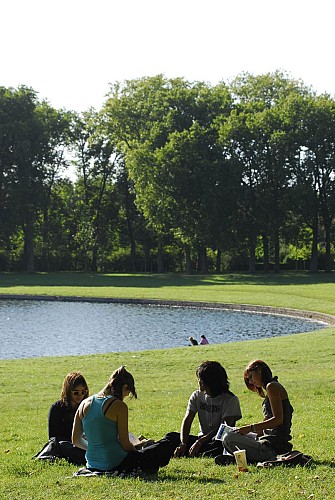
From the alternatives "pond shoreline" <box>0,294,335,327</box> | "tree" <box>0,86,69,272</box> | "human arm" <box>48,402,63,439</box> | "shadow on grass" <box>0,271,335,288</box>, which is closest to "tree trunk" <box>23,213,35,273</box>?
"tree" <box>0,86,69,272</box>

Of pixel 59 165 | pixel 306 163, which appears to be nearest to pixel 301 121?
pixel 306 163

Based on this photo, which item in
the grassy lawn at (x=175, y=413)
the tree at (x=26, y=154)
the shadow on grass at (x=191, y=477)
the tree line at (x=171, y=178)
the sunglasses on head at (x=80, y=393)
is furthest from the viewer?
the tree at (x=26, y=154)

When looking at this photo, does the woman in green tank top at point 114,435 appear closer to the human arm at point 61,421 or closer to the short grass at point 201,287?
the human arm at point 61,421

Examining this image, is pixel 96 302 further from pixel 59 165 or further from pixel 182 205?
pixel 59 165

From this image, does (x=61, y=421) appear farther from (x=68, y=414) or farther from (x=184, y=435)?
(x=184, y=435)

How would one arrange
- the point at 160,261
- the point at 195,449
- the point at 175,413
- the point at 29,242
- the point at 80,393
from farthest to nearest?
the point at 29,242 → the point at 160,261 → the point at 175,413 → the point at 195,449 → the point at 80,393

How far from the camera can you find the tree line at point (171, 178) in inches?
2798

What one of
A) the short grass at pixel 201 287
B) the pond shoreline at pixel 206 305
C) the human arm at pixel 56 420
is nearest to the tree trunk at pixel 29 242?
the short grass at pixel 201 287

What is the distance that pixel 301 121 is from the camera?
233 feet

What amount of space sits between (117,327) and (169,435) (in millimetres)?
25676

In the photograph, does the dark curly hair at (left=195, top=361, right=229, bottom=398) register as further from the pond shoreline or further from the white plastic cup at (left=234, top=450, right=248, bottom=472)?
the pond shoreline

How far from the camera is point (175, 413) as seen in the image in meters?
12.9

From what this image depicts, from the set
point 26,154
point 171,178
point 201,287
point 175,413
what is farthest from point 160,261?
point 175,413

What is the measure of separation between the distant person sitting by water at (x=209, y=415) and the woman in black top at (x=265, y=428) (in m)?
0.34
